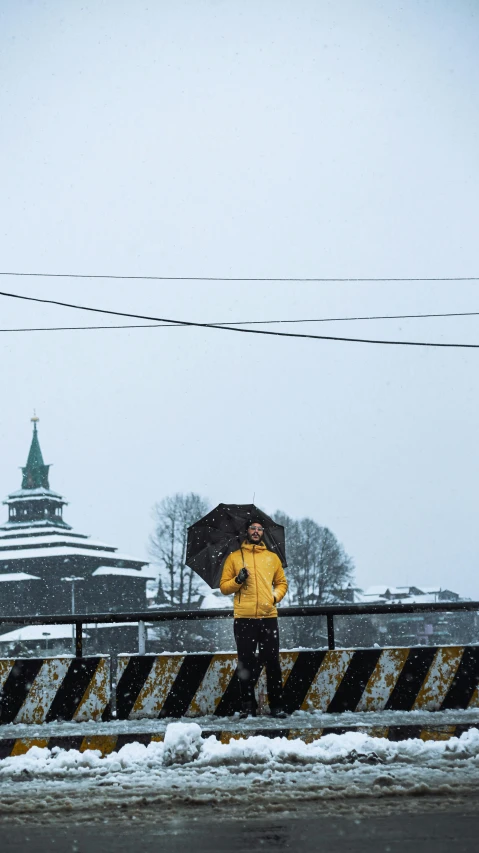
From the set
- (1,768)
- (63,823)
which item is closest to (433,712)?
(1,768)

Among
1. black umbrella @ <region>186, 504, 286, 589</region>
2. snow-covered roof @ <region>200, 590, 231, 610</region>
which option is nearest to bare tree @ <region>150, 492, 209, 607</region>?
snow-covered roof @ <region>200, 590, 231, 610</region>

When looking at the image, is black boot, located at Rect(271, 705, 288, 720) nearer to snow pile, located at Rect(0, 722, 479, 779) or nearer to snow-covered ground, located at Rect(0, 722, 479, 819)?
snow-covered ground, located at Rect(0, 722, 479, 819)

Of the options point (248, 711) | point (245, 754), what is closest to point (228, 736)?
point (245, 754)

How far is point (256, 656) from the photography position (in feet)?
29.5

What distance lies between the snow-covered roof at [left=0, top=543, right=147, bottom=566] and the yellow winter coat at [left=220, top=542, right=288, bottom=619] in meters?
83.0

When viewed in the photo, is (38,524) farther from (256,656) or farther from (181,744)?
(181,744)

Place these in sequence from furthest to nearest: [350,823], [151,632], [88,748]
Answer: [151,632] → [88,748] → [350,823]

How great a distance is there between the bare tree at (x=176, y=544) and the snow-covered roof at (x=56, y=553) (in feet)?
24.8

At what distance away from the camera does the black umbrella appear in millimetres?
9602

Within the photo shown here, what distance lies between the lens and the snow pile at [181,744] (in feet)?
23.1

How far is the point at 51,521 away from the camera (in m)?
104

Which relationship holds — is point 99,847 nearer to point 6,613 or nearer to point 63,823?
point 63,823

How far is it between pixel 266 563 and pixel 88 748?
7.57 feet

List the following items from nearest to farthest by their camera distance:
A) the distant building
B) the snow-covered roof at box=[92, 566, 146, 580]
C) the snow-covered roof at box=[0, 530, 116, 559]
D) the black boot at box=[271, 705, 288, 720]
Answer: the black boot at box=[271, 705, 288, 720]
the distant building
the snow-covered roof at box=[92, 566, 146, 580]
the snow-covered roof at box=[0, 530, 116, 559]
